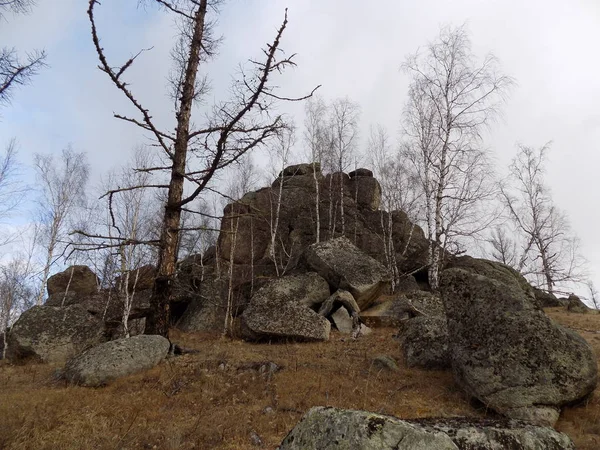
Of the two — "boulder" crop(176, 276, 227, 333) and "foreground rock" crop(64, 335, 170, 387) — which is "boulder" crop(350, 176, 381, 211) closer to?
"boulder" crop(176, 276, 227, 333)

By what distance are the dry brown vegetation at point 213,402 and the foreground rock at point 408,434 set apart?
240 cm

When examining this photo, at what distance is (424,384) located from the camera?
24.9ft

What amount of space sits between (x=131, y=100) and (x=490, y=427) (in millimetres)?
7222

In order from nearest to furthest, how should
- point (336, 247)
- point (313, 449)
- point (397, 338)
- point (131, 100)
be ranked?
point (313, 449) < point (131, 100) < point (397, 338) < point (336, 247)

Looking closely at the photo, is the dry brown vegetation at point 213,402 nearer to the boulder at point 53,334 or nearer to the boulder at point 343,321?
the boulder at point 53,334

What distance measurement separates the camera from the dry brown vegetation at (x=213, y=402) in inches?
198

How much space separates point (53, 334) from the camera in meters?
11.1

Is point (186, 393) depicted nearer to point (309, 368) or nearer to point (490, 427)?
point (309, 368)

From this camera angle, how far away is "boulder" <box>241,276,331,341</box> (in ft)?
38.3

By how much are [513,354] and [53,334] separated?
1113 cm

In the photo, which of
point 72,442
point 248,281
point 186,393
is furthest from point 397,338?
point 72,442

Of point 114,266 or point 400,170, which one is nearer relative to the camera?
point 114,266

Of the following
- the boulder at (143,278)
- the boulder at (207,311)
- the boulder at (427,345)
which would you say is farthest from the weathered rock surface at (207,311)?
the boulder at (427,345)

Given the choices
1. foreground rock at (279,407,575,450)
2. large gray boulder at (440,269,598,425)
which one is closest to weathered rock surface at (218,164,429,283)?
large gray boulder at (440,269,598,425)
